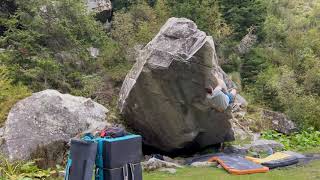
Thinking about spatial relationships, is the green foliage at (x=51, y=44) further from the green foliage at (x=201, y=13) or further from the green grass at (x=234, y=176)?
the green grass at (x=234, y=176)

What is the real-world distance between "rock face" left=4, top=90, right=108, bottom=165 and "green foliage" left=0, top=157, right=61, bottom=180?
0.45 m

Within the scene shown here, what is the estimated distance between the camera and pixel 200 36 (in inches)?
406

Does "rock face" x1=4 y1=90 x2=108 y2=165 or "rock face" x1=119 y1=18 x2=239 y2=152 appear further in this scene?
"rock face" x1=119 y1=18 x2=239 y2=152

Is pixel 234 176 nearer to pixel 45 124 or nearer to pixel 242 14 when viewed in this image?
pixel 45 124

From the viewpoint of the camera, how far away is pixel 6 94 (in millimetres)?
11953

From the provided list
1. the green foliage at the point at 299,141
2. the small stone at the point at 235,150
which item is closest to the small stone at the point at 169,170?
the small stone at the point at 235,150

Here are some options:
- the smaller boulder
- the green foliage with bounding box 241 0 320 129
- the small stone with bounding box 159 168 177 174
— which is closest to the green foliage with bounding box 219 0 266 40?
the green foliage with bounding box 241 0 320 129

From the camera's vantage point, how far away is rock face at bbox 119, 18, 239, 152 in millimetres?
10031

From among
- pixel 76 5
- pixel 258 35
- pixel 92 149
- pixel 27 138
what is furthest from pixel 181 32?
pixel 258 35

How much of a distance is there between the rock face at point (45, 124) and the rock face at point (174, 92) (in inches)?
44.0

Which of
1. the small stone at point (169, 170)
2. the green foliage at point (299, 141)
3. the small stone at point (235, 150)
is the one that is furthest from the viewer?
the green foliage at point (299, 141)

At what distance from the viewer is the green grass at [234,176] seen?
26.8 feet

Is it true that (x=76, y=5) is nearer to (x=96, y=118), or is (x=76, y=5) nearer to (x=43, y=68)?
(x=43, y=68)

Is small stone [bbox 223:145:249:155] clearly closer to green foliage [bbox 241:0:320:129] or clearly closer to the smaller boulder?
the smaller boulder
